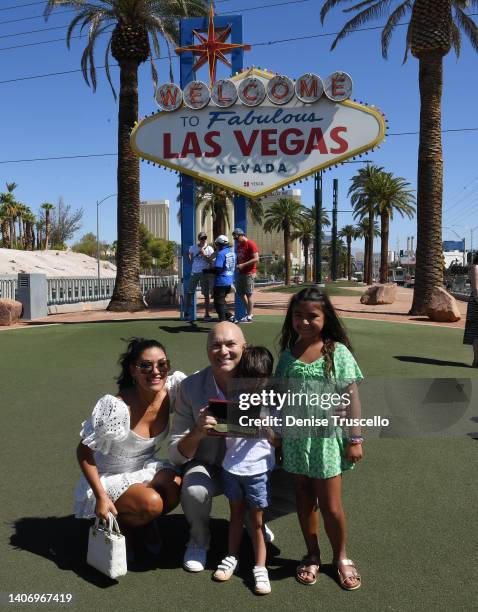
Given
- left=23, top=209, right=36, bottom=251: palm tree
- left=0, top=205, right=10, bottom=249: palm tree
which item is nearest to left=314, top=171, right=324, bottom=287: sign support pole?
left=0, top=205, right=10, bottom=249: palm tree

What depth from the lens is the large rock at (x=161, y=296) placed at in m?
18.8

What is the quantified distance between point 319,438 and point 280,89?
10179mm

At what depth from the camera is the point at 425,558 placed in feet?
9.71

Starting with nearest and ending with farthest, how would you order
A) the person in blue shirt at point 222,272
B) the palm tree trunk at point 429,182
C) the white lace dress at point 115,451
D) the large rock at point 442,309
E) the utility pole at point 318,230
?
the white lace dress at point 115,451, the person in blue shirt at point 222,272, the large rock at point 442,309, the palm tree trunk at point 429,182, the utility pole at point 318,230

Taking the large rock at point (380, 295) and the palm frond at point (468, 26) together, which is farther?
the large rock at point (380, 295)

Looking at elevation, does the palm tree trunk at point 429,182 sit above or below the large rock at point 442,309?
above

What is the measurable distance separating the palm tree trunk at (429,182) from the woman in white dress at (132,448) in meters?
13.7

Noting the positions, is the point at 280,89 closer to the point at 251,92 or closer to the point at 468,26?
the point at 251,92

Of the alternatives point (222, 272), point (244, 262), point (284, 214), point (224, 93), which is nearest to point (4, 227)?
point (284, 214)

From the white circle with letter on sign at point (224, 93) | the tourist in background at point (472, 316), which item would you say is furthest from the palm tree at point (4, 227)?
the tourist in background at point (472, 316)

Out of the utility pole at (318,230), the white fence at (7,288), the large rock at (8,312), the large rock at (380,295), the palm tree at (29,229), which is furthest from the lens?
the palm tree at (29,229)

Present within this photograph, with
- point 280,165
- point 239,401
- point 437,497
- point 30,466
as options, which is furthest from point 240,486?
point 280,165

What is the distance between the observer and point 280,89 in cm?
1165
